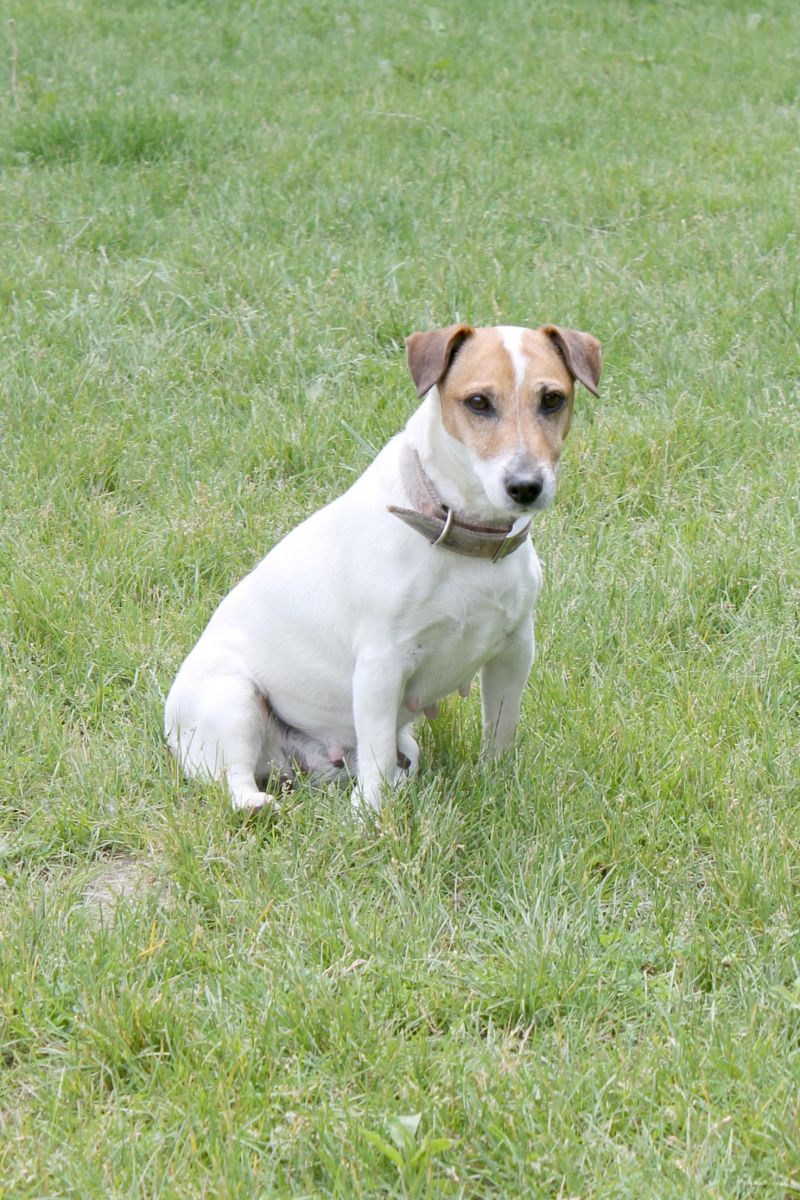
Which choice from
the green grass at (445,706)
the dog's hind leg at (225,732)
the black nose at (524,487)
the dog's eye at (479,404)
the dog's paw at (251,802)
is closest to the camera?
the green grass at (445,706)

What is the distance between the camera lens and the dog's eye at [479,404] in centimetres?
326

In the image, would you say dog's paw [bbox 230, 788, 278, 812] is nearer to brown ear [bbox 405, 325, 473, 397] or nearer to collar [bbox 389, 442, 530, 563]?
collar [bbox 389, 442, 530, 563]

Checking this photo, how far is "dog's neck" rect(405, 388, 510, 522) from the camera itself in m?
3.39

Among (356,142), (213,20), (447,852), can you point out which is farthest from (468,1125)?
(213,20)

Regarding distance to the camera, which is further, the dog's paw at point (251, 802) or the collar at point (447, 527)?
the dog's paw at point (251, 802)

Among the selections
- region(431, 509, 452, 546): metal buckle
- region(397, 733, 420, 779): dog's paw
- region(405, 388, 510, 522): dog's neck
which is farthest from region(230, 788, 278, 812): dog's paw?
region(405, 388, 510, 522): dog's neck

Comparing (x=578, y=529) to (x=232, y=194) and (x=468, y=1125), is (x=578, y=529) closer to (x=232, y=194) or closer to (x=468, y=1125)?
(x=468, y=1125)

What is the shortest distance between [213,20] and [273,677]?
8.89 meters

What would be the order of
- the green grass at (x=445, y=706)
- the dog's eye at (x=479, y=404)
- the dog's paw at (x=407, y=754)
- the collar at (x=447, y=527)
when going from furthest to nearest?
the dog's paw at (x=407, y=754) → the collar at (x=447, y=527) → the dog's eye at (x=479, y=404) → the green grass at (x=445, y=706)

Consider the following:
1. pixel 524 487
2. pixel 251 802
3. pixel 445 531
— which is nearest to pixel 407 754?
pixel 251 802

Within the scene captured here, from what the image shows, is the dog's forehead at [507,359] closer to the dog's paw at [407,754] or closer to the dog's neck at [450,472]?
the dog's neck at [450,472]

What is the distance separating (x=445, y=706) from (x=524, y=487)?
1.17 m

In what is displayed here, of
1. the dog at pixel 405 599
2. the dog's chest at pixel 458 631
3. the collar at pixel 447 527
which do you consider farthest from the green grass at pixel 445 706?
the collar at pixel 447 527

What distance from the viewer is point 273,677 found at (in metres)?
3.82
